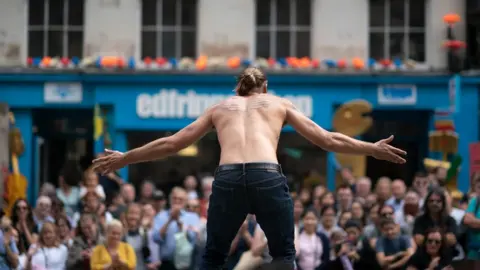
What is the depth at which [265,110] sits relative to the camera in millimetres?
9164

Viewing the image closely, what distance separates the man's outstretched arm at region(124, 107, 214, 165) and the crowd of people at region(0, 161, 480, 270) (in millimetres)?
3854

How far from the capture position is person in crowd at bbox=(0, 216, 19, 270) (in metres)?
14.8

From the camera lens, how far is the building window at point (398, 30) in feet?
89.2

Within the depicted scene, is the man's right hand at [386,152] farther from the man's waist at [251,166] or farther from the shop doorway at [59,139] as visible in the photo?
the shop doorway at [59,139]

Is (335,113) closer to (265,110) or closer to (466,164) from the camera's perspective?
(466,164)

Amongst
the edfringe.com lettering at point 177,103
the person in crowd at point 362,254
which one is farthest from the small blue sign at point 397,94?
the person in crowd at point 362,254

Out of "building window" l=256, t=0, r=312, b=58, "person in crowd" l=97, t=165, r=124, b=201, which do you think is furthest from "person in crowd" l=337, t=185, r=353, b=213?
"building window" l=256, t=0, r=312, b=58

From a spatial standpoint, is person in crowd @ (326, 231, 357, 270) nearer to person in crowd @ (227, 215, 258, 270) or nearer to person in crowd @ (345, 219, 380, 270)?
person in crowd @ (345, 219, 380, 270)

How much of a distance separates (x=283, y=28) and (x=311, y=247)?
41.3ft

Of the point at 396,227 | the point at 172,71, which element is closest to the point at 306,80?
the point at 172,71

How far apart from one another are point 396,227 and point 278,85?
12.1 meters

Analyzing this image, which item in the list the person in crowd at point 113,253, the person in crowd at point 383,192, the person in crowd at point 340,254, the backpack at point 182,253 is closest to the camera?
the person in crowd at point 113,253

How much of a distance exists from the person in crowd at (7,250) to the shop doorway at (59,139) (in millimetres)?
12321

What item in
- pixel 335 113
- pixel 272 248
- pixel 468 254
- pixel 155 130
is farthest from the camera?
pixel 155 130
